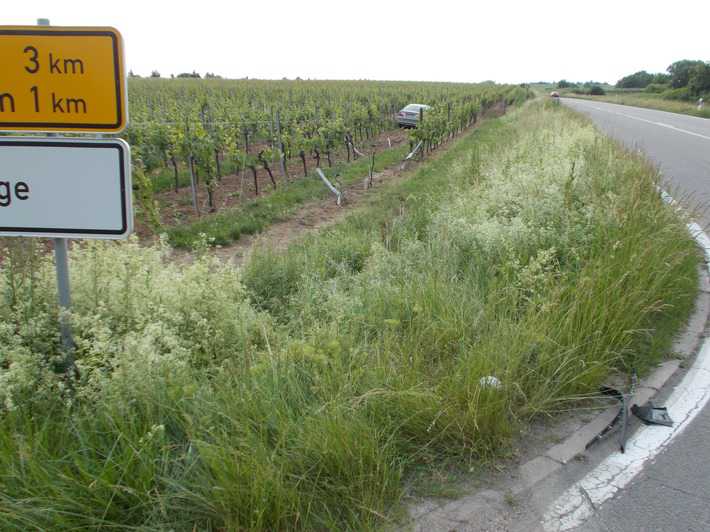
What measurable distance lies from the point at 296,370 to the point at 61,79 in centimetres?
192

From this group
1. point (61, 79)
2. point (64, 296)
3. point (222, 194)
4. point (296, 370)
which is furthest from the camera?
point (222, 194)

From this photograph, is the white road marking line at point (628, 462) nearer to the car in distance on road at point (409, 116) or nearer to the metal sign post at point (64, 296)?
the metal sign post at point (64, 296)

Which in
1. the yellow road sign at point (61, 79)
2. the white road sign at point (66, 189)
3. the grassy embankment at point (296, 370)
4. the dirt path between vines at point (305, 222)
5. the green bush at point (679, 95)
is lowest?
the dirt path between vines at point (305, 222)

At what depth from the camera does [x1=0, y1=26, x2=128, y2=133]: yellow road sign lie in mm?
2680

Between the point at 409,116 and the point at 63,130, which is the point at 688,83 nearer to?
the point at 409,116

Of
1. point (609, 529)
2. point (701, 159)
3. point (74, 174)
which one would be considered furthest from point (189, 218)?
point (701, 159)

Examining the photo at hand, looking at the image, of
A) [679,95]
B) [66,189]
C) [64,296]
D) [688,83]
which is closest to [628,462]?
[64,296]

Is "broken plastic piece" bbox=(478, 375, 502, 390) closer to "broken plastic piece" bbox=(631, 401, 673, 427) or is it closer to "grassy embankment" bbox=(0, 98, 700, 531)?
"grassy embankment" bbox=(0, 98, 700, 531)

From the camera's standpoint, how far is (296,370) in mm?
3146

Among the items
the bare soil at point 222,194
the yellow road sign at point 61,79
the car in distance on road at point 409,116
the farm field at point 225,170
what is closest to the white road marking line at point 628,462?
the yellow road sign at point 61,79

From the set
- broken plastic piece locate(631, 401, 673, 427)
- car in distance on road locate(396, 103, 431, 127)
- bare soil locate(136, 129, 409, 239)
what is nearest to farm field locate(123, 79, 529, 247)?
bare soil locate(136, 129, 409, 239)

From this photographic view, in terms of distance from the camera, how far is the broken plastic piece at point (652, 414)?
3.44m

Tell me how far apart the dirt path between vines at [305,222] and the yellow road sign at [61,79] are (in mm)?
3099

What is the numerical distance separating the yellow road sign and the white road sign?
0.11 meters
